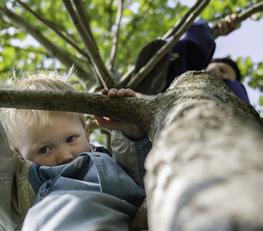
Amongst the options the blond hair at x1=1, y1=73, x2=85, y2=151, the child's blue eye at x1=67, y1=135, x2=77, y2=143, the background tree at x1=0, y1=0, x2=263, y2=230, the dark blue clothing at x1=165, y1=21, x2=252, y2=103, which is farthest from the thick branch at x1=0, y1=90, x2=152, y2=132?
the dark blue clothing at x1=165, y1=21, x2=252, y2=103

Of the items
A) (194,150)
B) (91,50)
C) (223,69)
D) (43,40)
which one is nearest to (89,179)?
(194,150)

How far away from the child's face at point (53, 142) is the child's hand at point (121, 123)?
311 mm

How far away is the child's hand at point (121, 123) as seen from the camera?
118 centimetres

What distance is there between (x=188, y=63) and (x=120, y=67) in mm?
2419

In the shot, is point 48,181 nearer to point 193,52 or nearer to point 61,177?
point 61,177

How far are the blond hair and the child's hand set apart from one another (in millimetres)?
311

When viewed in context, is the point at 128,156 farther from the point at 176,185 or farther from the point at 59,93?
the point at 176,185

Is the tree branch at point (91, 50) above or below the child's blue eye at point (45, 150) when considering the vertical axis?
above

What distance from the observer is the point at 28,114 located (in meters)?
1.75

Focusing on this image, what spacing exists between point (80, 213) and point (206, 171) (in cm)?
73

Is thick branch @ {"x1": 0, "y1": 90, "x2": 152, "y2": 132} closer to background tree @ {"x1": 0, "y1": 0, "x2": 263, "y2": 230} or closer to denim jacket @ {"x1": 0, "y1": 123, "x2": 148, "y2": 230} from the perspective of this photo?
background tree @ {"x1": 0, "y1": 0, "x2": 263, "y2": 230}

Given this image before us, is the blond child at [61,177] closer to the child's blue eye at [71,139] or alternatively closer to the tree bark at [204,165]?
the child's blue eye at [71,139]

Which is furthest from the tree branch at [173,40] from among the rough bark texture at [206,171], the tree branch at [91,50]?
the rough bark texture at [206,171]

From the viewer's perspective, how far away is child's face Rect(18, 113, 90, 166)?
5.51 feet
